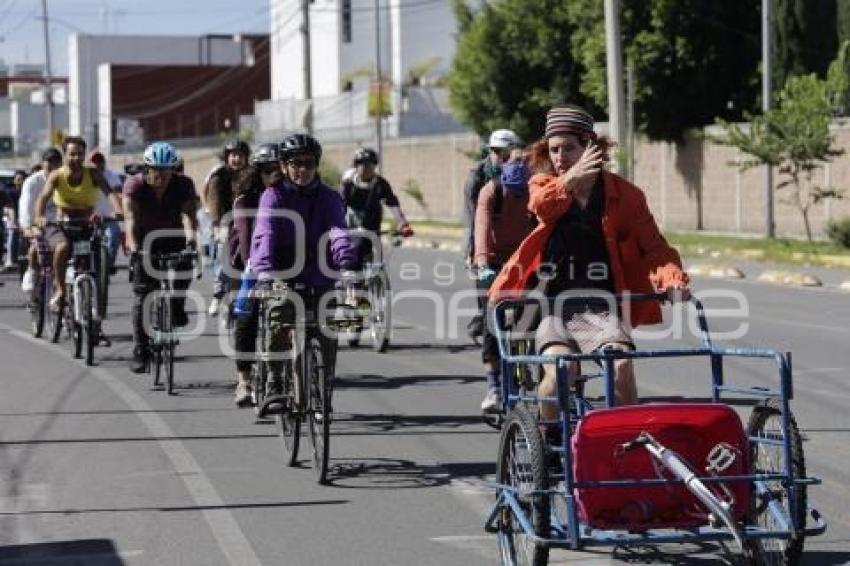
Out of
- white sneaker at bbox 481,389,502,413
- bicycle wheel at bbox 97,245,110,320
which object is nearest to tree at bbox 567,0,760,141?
bicycle wheel at bbox 97,245,110,320

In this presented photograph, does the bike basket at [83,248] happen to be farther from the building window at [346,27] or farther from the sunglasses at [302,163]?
the building window at [346,27]

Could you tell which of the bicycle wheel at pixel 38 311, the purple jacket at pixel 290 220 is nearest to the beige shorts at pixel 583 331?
the purple jacket at pixel 290 220

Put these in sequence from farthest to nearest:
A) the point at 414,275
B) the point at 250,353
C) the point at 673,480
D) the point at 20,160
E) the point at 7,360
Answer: the point at 20,160 < the point at 414,275 < the point at 7,360 < the point at 250,353 < the point at 673,480

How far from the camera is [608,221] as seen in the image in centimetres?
752

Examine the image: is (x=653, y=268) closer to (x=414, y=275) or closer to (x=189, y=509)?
(x=189, y=509)

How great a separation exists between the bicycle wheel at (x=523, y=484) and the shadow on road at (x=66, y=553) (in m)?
1.76

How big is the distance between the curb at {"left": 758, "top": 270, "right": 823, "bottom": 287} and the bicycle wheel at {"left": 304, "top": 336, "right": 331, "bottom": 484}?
674 inches

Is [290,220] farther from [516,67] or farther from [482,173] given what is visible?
[516,67]

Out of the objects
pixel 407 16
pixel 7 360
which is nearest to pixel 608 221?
pixel 7 360

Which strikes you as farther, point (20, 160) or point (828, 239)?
point (20, 160)

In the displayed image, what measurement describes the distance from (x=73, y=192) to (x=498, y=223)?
6236mm

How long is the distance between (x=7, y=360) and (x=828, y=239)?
69.4 feet

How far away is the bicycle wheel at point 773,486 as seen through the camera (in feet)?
21.4

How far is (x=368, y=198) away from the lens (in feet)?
59.2
